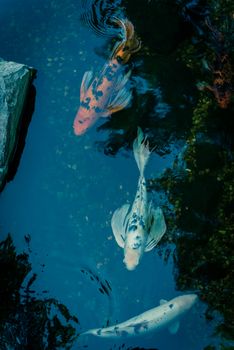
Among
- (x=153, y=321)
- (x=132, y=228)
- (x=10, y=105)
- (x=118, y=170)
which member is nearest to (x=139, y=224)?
(x=132, y=228)

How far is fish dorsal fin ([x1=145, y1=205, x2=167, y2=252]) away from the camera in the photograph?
247 inches

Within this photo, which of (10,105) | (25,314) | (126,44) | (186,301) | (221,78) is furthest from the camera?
(126,44)

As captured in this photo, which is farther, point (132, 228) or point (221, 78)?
point (221, 78)

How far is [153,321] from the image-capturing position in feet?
19.8

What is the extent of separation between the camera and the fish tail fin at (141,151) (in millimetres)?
6465

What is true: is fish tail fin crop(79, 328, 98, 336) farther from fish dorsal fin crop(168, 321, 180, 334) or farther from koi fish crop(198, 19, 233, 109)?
koi fish crop(198, 19, 233, 109)

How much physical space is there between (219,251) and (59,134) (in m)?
2.33

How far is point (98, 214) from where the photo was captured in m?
6.45

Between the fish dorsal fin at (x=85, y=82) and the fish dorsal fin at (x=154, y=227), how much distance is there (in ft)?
5.23

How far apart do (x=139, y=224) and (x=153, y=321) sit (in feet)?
3.50

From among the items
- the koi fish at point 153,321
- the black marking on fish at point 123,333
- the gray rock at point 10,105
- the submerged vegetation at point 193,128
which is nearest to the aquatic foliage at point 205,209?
the submerged vegetation at point 193,128

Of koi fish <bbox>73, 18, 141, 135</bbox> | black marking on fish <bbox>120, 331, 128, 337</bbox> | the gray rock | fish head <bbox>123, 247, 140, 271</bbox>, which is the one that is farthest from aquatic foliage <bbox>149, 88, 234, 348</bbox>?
the gray rock

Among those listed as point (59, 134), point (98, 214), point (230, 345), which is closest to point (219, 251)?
point (230, 345)

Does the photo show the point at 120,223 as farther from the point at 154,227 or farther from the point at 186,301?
the point at 186,301
